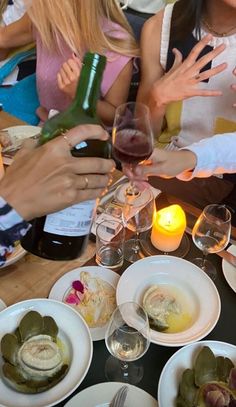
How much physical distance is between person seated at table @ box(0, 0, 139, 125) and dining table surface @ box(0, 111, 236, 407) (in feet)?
1.86

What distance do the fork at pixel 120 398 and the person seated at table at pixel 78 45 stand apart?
2.77 ft

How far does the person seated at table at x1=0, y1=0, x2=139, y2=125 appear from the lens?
4.39ft

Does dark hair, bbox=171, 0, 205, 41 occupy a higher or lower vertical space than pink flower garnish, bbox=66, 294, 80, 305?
higher

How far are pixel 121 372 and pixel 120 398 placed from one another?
0.06m

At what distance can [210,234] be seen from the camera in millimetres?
962

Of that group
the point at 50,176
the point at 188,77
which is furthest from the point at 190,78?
the point at 50,176

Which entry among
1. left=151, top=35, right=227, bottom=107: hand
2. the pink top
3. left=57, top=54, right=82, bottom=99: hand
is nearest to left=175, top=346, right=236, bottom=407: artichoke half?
left=151, top=35, right=227, bottom=107: hand

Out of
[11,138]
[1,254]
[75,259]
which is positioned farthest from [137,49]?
[1,254]

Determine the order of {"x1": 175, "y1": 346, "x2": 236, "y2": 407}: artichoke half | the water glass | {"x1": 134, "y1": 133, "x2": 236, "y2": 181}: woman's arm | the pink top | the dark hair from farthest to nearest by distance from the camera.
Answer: the pink top → the dark hair → {"x1": 134, "y1": 133, "x2": 236, "y2": 181}: woman's arm → the water glass → {"x1": 175, "y1": 346, "x2": 236, "y2": 407}: artichoke half

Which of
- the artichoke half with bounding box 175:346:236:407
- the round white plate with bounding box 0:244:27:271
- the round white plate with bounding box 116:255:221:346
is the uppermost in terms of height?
the round white plate with bounding box 0:244:27:271

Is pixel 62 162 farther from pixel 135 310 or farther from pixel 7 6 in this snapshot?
pixel 7 6

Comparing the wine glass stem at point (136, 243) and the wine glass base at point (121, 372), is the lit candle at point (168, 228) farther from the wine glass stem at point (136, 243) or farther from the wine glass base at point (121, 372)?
the wine glass base at point (121, 372)

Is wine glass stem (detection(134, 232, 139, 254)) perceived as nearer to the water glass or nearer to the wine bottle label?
the water glass

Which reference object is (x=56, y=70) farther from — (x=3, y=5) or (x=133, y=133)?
(x=133, y=133)
